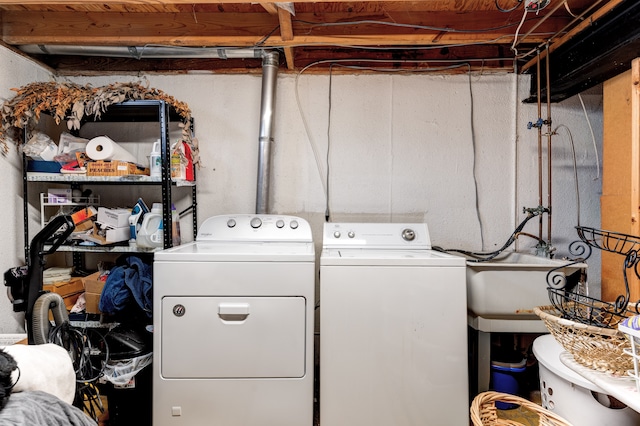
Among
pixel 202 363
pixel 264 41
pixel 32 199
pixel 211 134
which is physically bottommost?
pixel 202 363

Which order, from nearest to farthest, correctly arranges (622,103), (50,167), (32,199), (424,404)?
1. (424,404)
2. (622,103)
3. (50,167)
4. (32,199)

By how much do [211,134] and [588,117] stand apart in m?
2.57

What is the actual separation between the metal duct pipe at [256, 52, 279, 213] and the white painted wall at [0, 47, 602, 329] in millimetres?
151

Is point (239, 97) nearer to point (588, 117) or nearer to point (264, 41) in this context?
point (264, 41)

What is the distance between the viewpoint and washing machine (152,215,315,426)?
1.56m

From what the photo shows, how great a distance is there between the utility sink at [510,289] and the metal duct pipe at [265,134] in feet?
4.30

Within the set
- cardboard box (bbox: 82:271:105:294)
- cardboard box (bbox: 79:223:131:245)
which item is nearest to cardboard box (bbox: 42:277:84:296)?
cardboard box (bbox: 82:271:105:294)

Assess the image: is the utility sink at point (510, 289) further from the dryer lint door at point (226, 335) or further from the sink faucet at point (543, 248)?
the dryer lint door at point (226, 335)

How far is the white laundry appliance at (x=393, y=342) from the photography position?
5.10 feet

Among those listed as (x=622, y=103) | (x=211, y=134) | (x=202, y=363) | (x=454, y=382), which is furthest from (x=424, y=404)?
(x=211, y=134)

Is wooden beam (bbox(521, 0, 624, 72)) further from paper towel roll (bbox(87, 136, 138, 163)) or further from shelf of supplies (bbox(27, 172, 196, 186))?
paper towel roll (bbox(87, 136, 138, 163))

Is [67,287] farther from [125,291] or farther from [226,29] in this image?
[226,29]

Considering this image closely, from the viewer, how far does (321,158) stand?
2371mm

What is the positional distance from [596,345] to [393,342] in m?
0.81
